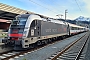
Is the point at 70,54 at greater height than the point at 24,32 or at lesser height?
lesser

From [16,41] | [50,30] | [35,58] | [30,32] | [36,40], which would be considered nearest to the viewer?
[35,58]

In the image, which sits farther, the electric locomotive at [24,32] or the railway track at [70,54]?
the electric locomotive at [24,32]

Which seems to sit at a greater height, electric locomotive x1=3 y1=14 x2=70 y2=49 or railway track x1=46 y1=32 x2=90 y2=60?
electric locomotive x1=3 y1=14 x2=70 y2=49

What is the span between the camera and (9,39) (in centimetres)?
1289

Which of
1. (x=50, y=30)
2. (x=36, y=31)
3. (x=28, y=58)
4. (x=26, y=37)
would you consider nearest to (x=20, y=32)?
(x=26, y=37)

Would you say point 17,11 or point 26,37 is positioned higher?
point 17,11

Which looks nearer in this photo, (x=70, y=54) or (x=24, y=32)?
(x=70, y=54)

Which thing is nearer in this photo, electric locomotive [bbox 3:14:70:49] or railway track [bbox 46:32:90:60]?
railway track [bbox 46:32:90:60]

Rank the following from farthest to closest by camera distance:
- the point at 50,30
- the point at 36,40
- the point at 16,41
Answer: the point at 50,30
the point at 36,40
the point at 16,41

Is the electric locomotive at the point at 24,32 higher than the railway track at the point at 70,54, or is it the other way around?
the electric locomotive at the point at 24,32

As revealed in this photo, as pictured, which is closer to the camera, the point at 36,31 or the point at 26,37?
the point at 26,37

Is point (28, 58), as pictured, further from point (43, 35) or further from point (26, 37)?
point (43, 35)

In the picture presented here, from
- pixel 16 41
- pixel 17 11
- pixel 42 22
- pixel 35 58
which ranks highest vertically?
pixel 17 11

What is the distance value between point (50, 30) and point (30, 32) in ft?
18.8
